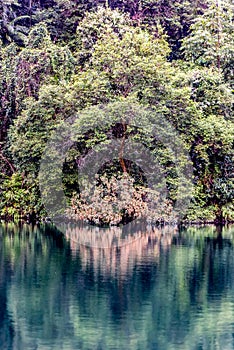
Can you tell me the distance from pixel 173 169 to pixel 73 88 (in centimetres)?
413

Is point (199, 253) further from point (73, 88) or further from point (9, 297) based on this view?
point (73, 88)

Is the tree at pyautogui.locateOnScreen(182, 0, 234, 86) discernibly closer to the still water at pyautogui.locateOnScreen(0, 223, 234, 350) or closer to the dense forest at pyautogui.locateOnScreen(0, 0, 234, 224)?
the dense forest at pyautogui.locateOnScreen(0, 0, 234, 224)

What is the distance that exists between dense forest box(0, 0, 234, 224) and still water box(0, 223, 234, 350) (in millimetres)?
4336

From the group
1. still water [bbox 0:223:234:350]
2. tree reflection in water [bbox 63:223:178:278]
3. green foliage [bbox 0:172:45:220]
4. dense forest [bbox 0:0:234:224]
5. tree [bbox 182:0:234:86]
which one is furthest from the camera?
tree [bbox 182:0:234:86]

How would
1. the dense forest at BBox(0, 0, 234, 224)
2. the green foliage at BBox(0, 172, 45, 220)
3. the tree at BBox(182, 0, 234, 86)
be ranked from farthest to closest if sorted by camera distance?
1. the tree at BBox(182, 0, 234, 86)
2. the green foliage at BBox(0, 172, 45, 220)
3. the dense forest at BBox(0, 0, 234, 224)

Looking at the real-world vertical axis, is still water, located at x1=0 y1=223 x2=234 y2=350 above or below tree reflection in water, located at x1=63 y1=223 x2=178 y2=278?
below

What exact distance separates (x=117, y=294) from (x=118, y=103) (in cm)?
1199

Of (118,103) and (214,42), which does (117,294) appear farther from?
(214,42)

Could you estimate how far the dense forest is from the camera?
80.0 feet

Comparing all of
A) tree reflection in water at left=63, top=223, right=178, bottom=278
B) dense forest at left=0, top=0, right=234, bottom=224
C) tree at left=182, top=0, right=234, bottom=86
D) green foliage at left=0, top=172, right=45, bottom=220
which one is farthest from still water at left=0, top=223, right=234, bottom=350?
tree at left=182, top=0, right=234, bottom=86

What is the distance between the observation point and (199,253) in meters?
18.3

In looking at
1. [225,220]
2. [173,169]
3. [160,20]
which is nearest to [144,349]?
[173,169]

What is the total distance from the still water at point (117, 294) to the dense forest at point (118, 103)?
434cm

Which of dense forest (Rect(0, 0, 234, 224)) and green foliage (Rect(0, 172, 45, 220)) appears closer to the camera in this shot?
dense forest (Rect(0, 0, 234, 224))
